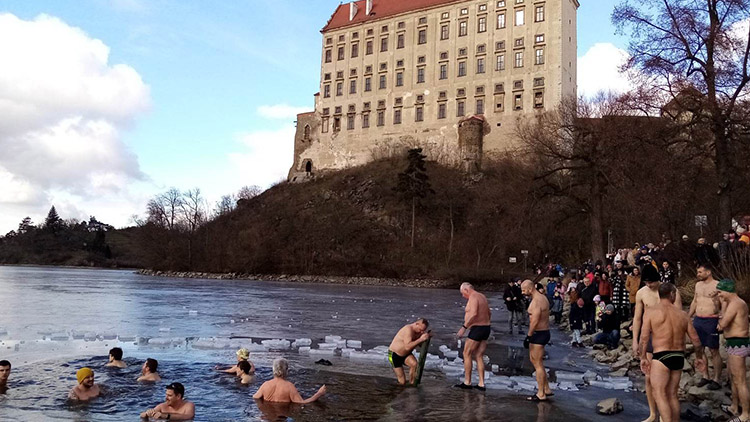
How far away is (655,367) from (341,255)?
63.0 meters

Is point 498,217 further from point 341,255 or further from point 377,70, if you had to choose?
point 377,70

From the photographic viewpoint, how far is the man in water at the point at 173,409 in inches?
337

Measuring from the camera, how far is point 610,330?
50.4 ft

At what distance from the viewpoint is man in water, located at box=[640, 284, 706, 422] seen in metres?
7.03

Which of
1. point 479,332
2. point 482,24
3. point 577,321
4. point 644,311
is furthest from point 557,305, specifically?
point 482,24

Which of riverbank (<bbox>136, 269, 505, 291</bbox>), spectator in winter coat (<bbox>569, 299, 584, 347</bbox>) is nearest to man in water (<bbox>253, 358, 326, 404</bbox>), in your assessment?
spectator in winter coat (<bbox>569, 299, 584, 347</bbox>)

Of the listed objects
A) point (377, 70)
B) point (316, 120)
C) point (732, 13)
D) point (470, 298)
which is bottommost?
point (470, 298)

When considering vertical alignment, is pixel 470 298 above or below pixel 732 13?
below

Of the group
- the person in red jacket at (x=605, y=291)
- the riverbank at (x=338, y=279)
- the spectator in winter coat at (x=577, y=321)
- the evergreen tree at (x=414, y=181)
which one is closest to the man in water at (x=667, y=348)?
the spectator in winter coat at (x=577, y=321)

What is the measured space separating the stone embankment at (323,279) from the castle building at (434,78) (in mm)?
18378

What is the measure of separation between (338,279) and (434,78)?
2892 centimetres

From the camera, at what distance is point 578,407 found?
9445 mm

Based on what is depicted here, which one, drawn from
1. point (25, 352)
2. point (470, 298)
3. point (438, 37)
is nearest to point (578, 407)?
point (470, 298)

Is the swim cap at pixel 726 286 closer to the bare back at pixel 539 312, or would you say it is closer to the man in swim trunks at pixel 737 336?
the man in swim trunks at pixel 737 336
